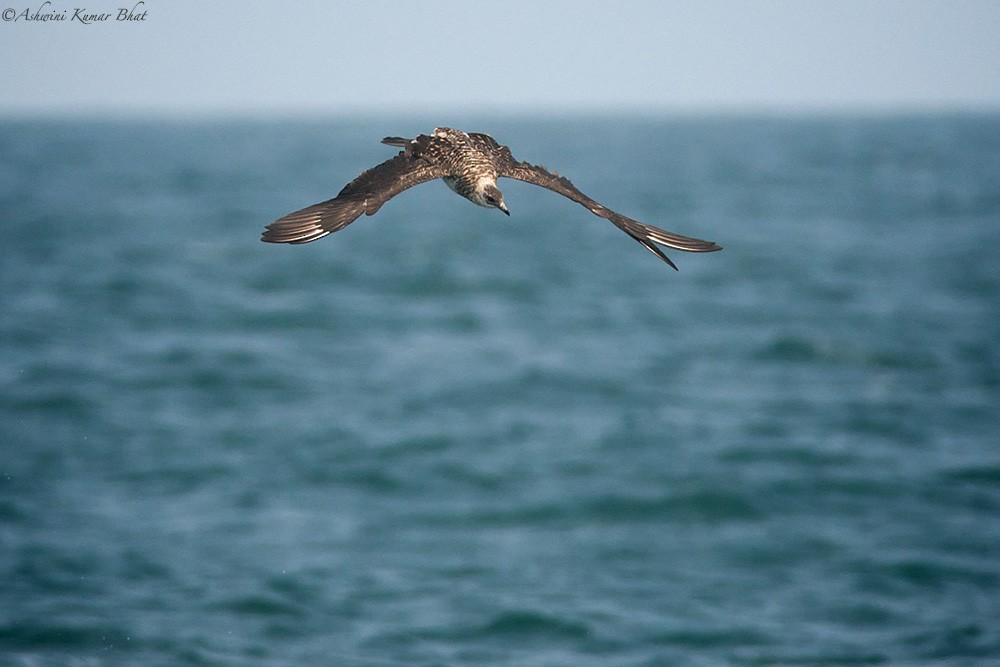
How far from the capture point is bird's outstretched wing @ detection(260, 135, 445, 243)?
9.02m

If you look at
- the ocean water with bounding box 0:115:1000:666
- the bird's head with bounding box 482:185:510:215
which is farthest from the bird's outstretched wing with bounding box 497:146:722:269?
the ocean water with bounding box 0:115:1000:666

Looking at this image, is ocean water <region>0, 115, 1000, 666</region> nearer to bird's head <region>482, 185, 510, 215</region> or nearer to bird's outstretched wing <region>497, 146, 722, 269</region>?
bird's outstretched wing <region>497, 146, 722, 269</region>

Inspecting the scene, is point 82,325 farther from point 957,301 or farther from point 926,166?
point 926,166

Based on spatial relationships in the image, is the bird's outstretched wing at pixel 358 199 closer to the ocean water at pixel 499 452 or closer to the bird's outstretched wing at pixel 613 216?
the bird's outstretched wing at pixel 613 216

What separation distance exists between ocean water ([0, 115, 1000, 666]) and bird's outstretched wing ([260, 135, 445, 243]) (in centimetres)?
1270

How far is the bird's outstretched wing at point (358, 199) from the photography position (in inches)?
355

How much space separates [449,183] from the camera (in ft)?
35.2

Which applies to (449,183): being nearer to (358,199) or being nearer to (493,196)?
(493,196)

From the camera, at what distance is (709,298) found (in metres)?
57.2

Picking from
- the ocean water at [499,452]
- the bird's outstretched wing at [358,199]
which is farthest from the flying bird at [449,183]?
the ocean water at [499,452]

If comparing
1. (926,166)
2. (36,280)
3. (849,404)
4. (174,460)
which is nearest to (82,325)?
(36,280)

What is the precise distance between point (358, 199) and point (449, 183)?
4.49 feet

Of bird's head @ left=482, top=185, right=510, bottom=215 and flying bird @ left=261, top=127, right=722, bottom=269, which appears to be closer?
flying bird @ left=261, top=127, right=722, bottom=269

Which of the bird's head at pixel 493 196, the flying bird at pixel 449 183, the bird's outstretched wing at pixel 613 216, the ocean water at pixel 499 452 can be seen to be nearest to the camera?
the flying bird at pixel 449 183
